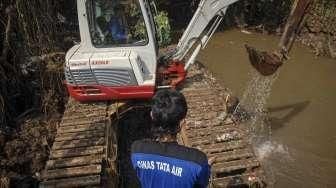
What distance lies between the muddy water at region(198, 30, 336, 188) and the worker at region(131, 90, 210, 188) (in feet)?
15.9

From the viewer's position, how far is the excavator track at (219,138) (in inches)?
210

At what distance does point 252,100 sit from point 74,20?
574 cm

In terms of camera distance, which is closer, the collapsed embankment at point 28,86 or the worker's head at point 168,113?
the worker's head at point 168,113

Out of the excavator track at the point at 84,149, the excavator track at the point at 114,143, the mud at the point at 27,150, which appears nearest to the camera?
the excavator track at the point at 114,143

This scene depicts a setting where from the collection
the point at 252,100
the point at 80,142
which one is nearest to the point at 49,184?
the point at 80,142

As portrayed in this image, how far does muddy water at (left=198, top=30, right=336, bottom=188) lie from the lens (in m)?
7.91

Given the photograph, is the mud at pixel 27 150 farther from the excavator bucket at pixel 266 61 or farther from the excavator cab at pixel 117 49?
the excavator bucket at pixel 266 61

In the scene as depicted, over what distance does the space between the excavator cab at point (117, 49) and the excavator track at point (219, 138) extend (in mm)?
822

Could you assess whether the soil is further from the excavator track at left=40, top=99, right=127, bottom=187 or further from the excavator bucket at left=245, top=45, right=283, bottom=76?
the excavator bucket at left=245, top=45, right=283, bottom=76

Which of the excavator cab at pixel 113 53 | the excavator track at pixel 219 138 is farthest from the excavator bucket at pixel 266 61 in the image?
the excavator cab at pixel 113 53

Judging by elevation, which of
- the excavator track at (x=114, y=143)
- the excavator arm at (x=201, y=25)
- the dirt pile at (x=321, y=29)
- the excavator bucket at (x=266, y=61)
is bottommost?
the dirt pile at (x=321, y=29)

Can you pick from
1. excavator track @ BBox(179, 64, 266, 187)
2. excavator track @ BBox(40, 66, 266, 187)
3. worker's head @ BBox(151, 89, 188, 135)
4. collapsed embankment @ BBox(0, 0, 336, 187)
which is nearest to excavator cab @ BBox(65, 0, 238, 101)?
excavator track @ BBox(40, 66, 266, 187)

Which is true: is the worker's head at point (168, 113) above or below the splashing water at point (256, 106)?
above

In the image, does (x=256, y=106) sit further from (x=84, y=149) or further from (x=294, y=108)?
(x=84, y=149)
